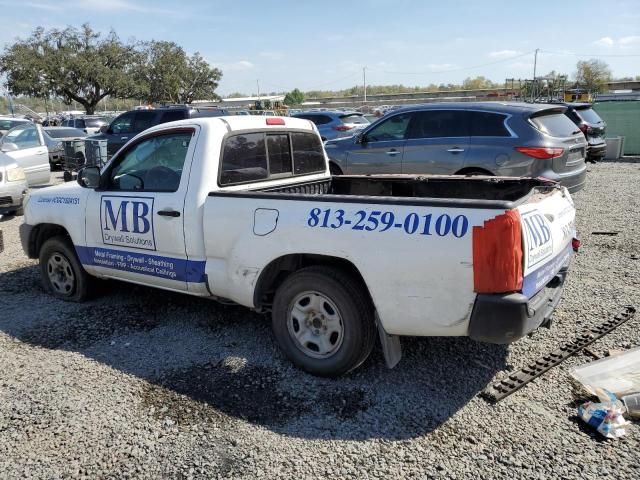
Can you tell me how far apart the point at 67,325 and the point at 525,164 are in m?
6.07

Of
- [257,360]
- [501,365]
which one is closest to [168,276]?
[257,360]

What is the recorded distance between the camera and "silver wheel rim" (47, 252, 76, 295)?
5.29 meters

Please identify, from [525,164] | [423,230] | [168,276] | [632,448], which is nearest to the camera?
[632,448]

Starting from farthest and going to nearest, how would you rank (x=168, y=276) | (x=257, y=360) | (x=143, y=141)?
1. (x=143, y=141)
2. (x=168, y=276)
3. (x=257, y=360)

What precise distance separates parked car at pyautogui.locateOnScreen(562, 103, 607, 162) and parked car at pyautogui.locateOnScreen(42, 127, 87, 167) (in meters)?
14.5

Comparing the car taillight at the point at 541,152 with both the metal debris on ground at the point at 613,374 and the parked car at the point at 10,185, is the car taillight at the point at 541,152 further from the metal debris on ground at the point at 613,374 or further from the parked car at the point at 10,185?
the parked car at the point at 10,185

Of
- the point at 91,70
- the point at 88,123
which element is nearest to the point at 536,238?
the point at 88,123

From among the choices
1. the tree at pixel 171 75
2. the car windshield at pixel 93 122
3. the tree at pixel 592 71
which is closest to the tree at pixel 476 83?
the tree at pixel 592 71

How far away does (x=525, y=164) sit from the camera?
739 centimetres

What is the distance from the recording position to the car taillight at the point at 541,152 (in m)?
7.31

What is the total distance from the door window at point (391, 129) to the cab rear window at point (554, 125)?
2.05 metres

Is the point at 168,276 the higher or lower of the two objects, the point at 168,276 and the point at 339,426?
the higher

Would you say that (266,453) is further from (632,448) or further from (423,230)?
(632,448)

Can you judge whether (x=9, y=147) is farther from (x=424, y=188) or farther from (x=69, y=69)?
(x=69, y=69)
